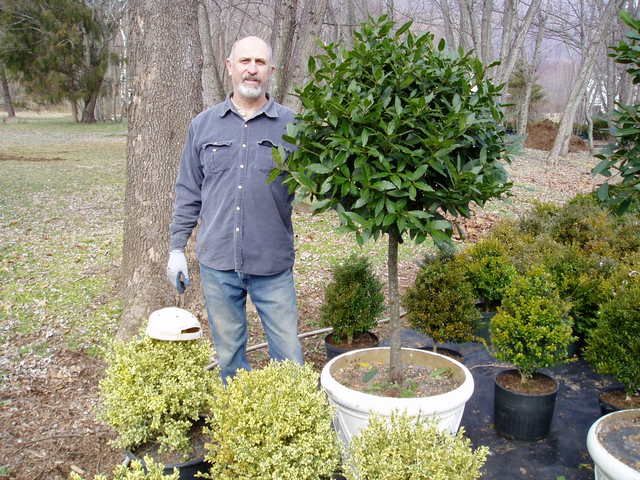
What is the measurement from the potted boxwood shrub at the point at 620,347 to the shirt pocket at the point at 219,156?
260cm

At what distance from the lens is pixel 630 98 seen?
20.0 metres

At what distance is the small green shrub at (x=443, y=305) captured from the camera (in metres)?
3.99

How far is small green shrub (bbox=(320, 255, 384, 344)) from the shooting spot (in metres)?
4.15

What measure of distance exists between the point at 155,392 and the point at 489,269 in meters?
3.31

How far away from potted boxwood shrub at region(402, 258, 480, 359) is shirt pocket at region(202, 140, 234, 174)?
1.86m

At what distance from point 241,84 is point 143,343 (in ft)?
5.07

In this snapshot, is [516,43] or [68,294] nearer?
[68,294]

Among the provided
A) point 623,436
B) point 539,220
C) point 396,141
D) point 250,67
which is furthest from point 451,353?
point 250,67

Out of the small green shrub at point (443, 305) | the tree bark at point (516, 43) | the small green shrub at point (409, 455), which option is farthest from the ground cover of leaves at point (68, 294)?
the tree bark at point (516, 43)

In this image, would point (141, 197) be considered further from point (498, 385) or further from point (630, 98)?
point (630, 98)

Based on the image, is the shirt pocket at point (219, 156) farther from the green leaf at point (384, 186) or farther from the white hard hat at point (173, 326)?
the green leaf at point (384, 186)

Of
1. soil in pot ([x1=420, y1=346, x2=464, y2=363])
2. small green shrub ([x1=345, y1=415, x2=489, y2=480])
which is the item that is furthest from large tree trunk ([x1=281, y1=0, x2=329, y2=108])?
small green shrub ([x1=345, y1=415, x2=489, y2=480])

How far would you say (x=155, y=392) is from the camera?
2.62 m

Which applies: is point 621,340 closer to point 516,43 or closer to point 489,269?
point 489,269
